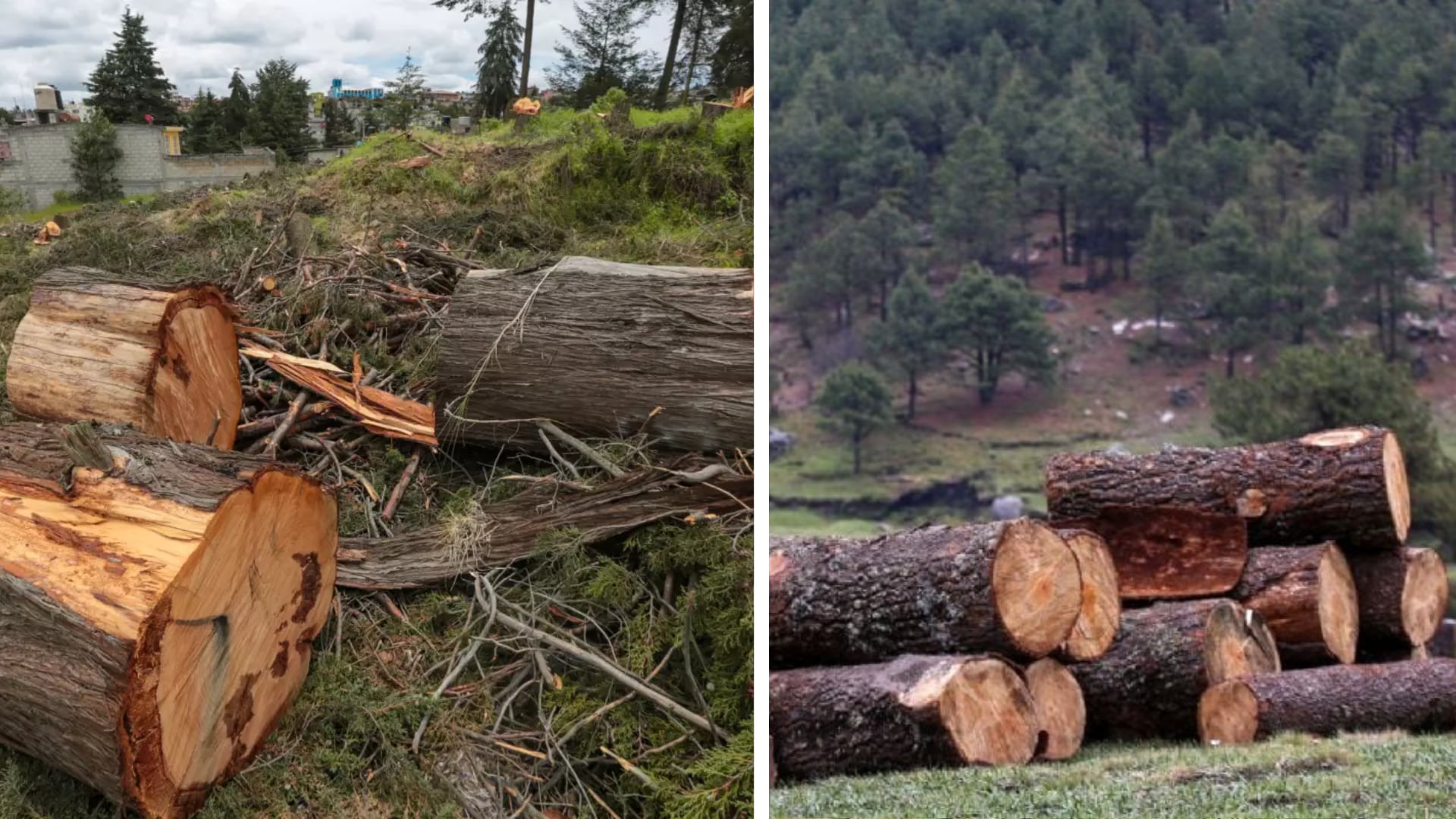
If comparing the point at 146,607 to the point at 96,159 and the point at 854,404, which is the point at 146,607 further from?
the point at 854,404

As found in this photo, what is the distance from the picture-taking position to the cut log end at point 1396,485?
518cm

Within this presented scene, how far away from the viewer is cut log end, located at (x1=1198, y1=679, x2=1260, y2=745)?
4.53 metres

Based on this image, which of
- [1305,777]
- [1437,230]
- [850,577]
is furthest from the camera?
[1437,230]

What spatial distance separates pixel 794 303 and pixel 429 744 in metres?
32.0

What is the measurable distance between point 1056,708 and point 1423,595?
7.12ft

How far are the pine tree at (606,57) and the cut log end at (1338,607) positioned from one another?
9.77 feet

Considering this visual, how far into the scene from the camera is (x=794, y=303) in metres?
35.0

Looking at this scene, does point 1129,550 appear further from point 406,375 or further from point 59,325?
point 59,325

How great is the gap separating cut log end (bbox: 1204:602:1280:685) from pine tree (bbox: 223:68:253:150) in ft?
13.6

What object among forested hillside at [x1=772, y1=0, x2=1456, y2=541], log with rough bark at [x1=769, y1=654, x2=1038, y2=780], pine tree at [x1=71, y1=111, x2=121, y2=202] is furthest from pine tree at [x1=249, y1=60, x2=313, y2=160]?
forested hillside at [x1=772, y1=0, x2=1456, y2=541]

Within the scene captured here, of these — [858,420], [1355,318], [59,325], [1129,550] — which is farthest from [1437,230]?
[59,325]

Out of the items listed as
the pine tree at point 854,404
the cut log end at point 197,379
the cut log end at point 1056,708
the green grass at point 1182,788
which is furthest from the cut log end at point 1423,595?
the pine tree at point 854,404

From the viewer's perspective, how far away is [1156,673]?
15.0ft

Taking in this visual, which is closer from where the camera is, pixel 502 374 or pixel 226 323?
pixel 502 374
